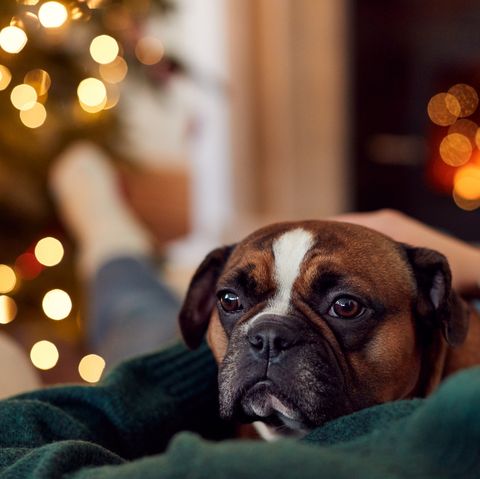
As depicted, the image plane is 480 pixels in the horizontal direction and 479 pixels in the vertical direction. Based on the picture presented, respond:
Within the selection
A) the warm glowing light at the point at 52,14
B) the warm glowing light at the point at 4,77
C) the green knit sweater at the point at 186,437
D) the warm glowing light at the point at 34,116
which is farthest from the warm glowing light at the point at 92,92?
the green knit sweater at the point at 186,437

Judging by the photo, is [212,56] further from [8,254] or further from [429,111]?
[8,254]

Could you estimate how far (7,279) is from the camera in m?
2.45

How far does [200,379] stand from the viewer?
1234mm

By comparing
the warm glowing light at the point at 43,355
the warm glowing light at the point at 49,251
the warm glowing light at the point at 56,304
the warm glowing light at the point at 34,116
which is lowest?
the warm glowing light at the point at 43,355

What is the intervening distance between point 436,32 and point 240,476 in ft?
11.6

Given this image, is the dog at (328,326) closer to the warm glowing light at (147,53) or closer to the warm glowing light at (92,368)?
the warm glowing light at (92,368)

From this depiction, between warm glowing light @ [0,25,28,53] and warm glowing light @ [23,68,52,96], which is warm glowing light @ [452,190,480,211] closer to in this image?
warm glowing light @ [23,68,52,96]

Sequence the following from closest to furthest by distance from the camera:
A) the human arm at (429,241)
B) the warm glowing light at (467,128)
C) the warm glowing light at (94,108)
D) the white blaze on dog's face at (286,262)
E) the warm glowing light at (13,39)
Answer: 1. the white blaze on dog's face at (286,262)
2. the human arm at (429,241)
3. the warm glowing light at (13,39)
4. the warm glowing light at (94,108)
5. the warm glowing light at (467,128)

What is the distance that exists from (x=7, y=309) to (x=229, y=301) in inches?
51.9

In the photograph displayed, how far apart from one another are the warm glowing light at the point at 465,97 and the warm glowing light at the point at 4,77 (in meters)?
2.19

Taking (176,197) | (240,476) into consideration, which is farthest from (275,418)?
(176,197)

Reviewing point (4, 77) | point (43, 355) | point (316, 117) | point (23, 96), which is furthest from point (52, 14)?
point (316, 117)

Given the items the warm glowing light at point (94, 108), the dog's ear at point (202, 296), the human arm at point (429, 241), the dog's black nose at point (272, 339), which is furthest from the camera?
the warm glowing light at point (94, 108)

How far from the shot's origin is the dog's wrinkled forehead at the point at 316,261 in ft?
3.82
